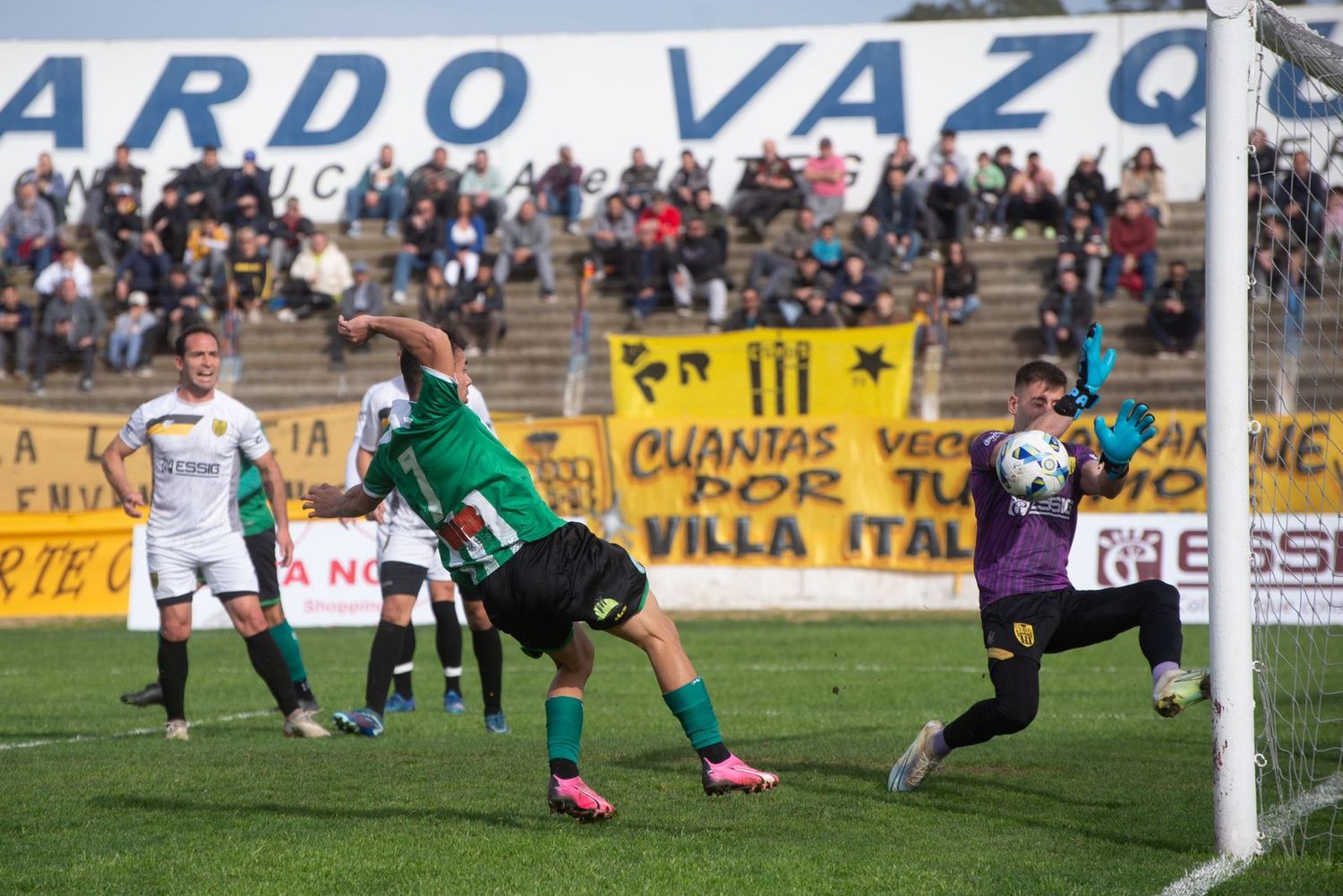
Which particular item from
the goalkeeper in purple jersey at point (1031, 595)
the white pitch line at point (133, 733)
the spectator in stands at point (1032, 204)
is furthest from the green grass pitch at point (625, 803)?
the spectator in stands at point (1032, 204)

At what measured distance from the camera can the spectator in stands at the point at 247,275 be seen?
2623 cm

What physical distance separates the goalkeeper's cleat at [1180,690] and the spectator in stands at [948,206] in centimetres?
2075

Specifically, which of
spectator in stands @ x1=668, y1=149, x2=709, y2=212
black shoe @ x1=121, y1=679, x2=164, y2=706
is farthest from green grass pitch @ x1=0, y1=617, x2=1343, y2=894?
spectator in stands @ x1=668, y1=149, x2=709, y2=212

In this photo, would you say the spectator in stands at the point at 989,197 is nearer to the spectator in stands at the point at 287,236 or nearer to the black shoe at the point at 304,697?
the spectator in stands at the point at 287,236

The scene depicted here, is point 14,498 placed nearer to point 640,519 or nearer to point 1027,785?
point 640,519

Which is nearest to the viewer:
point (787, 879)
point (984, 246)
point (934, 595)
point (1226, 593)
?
point (787, 879)

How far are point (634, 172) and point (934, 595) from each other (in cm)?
1235

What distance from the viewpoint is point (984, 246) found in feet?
88.6

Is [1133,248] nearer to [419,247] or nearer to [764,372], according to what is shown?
[764,372]

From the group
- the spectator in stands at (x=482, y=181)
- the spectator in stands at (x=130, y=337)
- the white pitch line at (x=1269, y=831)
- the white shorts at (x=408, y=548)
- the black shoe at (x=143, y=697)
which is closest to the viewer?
the white pitch line at (x=1269, y=831)

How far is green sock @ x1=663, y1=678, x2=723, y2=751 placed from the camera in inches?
250

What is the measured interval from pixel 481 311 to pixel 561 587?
19572 mm

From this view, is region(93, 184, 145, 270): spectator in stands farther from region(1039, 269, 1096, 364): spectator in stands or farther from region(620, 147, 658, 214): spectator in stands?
region(1039, 269, 1096, 364): spectator in stands

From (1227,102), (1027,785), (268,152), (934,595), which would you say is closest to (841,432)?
(934,595)
